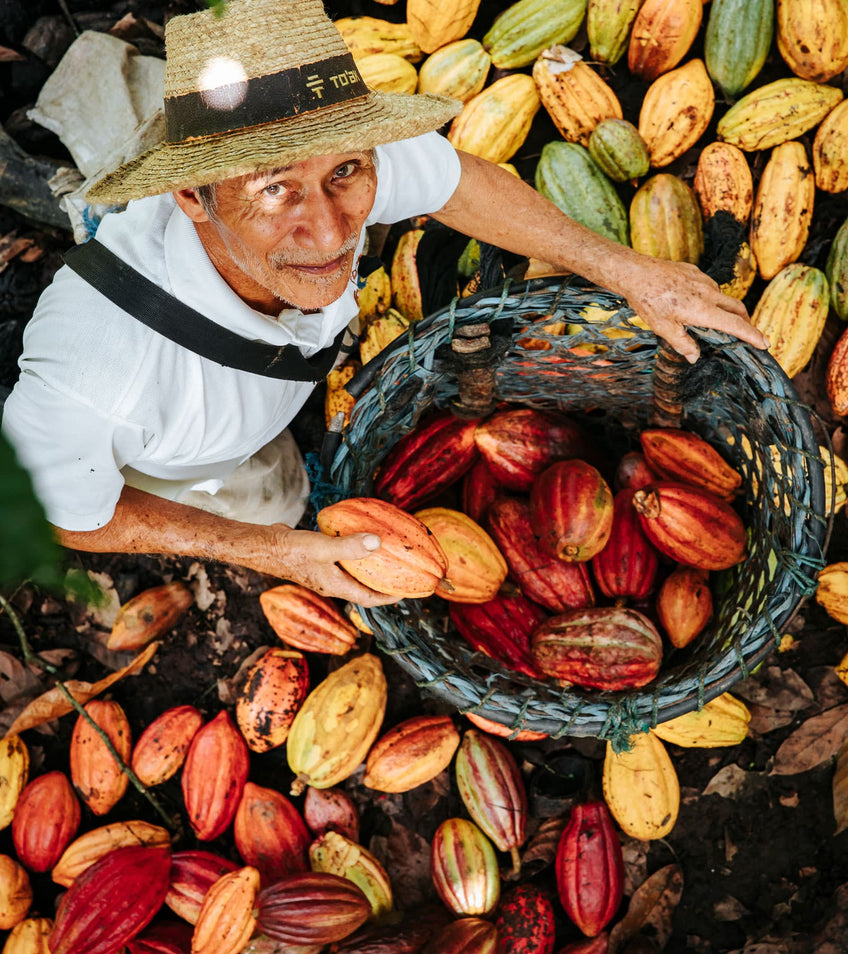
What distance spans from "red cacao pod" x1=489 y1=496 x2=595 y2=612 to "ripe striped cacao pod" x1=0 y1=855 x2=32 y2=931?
1.53 meters

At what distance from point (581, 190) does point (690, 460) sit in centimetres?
76

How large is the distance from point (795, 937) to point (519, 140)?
7.21ft

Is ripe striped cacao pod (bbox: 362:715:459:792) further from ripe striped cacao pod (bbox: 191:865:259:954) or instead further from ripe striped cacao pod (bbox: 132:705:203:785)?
ripe striped cacao pod (bbox: 132:705:203:785)

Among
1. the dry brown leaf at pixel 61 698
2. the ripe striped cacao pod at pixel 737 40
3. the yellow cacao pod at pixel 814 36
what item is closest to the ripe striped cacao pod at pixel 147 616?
the dry brown leaf at pixel 61 698

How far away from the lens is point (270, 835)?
1961 mm

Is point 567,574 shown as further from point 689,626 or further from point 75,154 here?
point 75,154

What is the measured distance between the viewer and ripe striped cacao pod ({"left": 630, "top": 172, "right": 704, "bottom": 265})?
1889 mm

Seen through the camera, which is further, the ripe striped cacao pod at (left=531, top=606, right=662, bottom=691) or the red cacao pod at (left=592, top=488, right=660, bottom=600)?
the red cacao pod at (left=592, top=488, right=660, bottom=600)

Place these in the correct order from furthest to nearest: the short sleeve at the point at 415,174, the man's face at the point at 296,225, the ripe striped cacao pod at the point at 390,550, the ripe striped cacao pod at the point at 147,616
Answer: the ripe striped cacao pod at the point at 147,616 < the short sleeve at the point at 415,174 < the ripe striped cacao pod at the point at 390,550 < the man's face at the point at 296,225

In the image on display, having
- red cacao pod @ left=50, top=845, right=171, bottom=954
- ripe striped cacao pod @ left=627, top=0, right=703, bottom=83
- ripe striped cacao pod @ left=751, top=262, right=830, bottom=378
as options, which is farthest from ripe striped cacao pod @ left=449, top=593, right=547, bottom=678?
ripe striped cacao pod @ left=627, top=0, right=703, bottom=83

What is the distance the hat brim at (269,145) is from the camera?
1015mm

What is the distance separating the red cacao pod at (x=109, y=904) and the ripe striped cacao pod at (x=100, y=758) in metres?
0.19

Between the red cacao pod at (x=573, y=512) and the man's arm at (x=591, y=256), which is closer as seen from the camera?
the man's arm at (x=591, y=256)

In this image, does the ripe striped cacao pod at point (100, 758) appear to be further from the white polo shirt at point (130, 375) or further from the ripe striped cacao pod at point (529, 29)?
the ripe striped cacao pod at point (529, 29)
